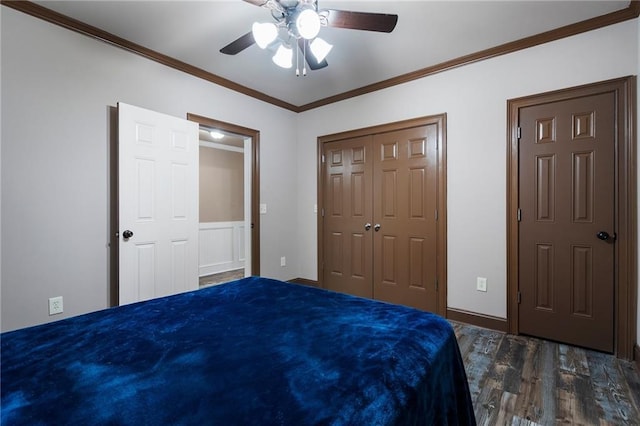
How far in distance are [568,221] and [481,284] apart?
0.87 m

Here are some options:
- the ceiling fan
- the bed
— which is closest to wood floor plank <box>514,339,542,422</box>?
Answer: the bed

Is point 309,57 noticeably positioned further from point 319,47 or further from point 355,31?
point 355,31

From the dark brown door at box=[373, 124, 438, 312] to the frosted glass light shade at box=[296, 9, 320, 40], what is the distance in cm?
188

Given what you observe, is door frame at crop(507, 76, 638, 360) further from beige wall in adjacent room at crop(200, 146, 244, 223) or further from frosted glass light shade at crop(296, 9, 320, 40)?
beige wall in adjacent room at crop(200, 146, 244, 223)

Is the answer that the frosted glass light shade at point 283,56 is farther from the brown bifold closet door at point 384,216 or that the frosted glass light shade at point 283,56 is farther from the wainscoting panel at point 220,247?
the wainscoting panel at point 220,247

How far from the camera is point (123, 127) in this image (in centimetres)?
244

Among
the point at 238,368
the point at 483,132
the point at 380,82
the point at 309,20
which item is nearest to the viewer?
the point at 238,368

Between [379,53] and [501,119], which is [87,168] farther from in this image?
[501,119]

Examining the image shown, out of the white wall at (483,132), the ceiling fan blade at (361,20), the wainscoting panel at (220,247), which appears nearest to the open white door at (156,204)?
the ceiling fan blade at (361,20)

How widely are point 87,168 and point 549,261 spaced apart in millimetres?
3863

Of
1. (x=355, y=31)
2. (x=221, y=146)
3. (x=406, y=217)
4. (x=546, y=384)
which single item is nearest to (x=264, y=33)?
(x=355, y=31)

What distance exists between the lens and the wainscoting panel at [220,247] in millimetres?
5078

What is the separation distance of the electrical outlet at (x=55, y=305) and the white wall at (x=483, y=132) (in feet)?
11.0

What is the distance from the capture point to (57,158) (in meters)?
2.23
